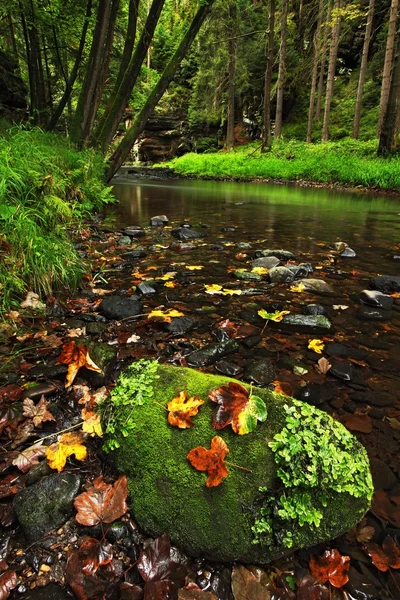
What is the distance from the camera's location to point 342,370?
8.05 feet

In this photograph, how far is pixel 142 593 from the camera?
1.18m

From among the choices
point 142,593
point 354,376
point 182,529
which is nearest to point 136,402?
point 182,529

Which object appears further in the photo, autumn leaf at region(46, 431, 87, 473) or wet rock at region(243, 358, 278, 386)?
wet rock at region(243, 358, 278, 386)

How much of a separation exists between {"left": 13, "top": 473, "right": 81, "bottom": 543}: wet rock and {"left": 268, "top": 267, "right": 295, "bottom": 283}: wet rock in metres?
3.26

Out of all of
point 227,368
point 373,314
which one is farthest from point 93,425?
point 373,314

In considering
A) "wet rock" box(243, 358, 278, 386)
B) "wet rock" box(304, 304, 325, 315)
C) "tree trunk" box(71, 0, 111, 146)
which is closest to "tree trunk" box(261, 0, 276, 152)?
"tree trunk" box(71, 0, 111, 146)

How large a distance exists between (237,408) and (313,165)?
62.2 ft

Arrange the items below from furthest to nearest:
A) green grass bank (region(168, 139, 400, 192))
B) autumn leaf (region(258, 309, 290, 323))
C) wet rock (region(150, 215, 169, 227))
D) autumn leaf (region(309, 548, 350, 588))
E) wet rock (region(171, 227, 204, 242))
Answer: green grass bank (region(168, 139, 400, 192)), wet rock (region(150, 215, 169, 227)), wet rock (region(171, 227, 204, 242)), autumn leaf (region(258, 309, 290, 323)), autumn leaf (region(309, 548, 350, 588))

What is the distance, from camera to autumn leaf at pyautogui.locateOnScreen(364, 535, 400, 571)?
131cm

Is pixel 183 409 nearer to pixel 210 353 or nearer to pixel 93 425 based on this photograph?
pixel 93 425

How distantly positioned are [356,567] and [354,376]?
1300mm

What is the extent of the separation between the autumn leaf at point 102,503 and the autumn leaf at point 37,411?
53cm

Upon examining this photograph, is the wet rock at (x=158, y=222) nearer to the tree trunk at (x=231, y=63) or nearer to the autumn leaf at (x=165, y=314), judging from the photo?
the autumn leaf at (x=165, y=314)

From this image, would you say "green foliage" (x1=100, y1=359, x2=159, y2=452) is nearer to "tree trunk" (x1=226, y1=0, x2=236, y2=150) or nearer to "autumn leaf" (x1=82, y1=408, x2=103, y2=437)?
"autumn leaf" (x1=82, y1=408, x2=103, y2=437)
